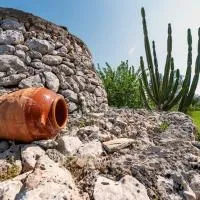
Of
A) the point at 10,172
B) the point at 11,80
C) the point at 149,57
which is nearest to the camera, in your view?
the point at 10,172

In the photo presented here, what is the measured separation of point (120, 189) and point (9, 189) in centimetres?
94

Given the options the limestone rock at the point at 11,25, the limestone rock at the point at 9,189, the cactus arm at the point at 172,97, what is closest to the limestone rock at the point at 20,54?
the limestone rock at the point at 11,25

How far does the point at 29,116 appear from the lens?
163 inches

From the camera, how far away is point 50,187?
3.07 metres

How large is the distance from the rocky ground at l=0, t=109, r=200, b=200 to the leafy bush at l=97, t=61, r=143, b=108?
8.39 m

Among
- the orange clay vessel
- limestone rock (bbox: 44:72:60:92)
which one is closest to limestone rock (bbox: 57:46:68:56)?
limestone rock (bbox: 44:72:60:92)

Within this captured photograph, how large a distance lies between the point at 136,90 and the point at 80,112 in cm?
779

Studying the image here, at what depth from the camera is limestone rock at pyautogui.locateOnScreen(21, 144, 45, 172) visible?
12.3 ft

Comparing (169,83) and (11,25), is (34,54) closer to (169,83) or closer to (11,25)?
(11,25)

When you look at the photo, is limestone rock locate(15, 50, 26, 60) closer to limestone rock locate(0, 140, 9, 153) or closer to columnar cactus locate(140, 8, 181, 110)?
limestone rock locate(0, 140, 9, 153)

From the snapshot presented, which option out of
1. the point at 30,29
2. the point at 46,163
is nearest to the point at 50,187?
the point at 46,163

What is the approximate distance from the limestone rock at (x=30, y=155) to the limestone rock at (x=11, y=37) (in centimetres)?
252

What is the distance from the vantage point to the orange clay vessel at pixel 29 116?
4.15 metres

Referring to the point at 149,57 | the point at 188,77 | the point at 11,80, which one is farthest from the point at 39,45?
the point at 188,77
